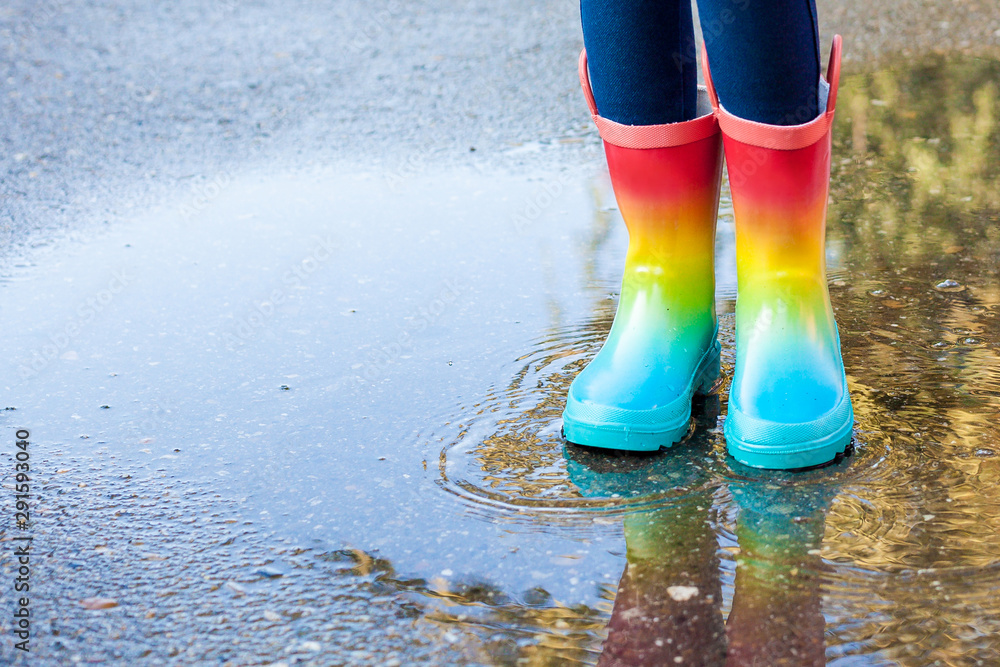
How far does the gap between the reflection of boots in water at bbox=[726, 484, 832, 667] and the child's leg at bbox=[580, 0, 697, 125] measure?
538 millimetres

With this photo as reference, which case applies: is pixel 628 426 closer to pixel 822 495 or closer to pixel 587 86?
pixel 822 495

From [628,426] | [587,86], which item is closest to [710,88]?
[587,86]

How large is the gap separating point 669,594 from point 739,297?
1.66 feet

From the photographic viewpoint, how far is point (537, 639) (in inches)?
43.4

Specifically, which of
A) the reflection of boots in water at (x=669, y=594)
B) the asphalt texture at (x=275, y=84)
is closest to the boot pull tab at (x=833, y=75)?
the reflection of boots in water at (x=669, y=594)

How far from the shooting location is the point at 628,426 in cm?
144

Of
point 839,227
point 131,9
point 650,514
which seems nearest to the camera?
point 650,514

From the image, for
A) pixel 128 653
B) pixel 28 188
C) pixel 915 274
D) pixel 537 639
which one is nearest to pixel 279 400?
pixel 128 653

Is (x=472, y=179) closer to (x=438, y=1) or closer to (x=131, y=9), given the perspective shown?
(x=438, y=1)

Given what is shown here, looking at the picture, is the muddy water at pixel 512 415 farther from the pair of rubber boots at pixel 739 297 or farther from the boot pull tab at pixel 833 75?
the boot pull tab at pixel 833 75

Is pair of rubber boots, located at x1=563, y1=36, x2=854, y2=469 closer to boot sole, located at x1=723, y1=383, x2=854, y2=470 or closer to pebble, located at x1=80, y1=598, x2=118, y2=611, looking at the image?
boot sole, located at x1=723, y1=383, x2=854, y2=470

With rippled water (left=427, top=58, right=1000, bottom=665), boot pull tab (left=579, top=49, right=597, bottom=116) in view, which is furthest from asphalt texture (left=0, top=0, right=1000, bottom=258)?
boot pull tab (left=579, top=49, right=597, bottom=116)

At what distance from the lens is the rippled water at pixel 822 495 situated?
1.09 meters

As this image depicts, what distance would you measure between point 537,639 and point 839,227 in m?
1.52
